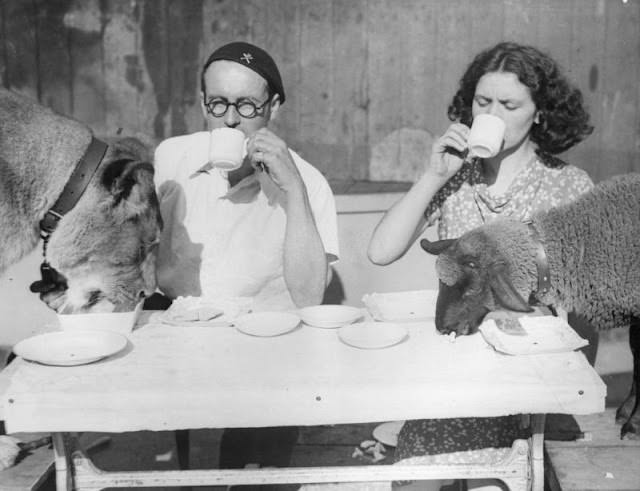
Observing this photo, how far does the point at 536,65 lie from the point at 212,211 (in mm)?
1572

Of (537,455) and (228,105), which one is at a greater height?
(228,105)

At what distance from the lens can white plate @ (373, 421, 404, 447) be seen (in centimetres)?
425

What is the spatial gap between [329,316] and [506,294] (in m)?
0.68

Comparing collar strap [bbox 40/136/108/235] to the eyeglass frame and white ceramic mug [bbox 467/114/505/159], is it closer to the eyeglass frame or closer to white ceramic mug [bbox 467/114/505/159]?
the eyeglass frame

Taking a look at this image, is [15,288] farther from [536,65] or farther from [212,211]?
[536,65]

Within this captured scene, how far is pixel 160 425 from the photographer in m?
2.38

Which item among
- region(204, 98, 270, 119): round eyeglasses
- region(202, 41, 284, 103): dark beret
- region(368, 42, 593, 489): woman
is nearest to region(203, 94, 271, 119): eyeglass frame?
region(204, 98, 270, 119): round eyeglasses

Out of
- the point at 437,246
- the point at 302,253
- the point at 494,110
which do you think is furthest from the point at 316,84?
the point at 437,246

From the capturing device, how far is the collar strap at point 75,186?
3.28 metres

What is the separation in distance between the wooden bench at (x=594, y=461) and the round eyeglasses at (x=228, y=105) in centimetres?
179

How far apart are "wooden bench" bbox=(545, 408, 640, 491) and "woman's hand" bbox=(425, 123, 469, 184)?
115 cm

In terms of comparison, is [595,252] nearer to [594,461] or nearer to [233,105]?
[594,461]

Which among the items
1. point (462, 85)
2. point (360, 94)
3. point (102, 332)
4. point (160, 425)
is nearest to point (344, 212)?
point (360, 94)

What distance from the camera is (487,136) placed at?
3016 mm
